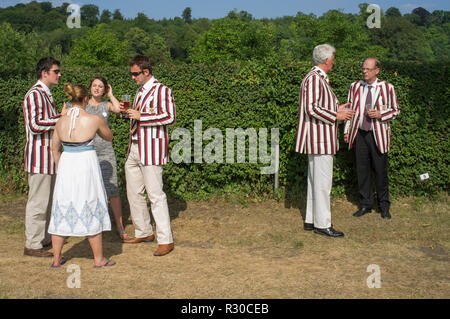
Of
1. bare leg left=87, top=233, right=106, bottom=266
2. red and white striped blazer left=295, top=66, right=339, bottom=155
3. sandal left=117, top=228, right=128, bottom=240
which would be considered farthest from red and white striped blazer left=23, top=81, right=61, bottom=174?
red and white striped blazer left=295, top=66, right=339, bottom=155

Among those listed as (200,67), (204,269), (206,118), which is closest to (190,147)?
(206,118)

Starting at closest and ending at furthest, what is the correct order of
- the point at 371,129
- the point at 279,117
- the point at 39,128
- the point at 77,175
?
1. the point at 77,175
2. the point at 39,128
3. the point at 371,129
4. the point at 279,117

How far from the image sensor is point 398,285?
4.34 m

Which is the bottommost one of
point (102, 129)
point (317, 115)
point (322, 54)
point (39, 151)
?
point (39, 151)

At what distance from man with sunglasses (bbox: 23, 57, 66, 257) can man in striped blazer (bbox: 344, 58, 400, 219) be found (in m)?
3.98

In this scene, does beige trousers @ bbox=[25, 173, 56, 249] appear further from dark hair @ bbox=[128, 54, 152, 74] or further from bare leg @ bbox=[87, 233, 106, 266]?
dark hair @ bbox=[128, 54, 152, 74]

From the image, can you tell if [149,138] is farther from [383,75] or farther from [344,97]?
[383,75]

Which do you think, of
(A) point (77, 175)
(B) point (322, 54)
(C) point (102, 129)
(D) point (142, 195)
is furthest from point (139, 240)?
(B) point (322, 54)

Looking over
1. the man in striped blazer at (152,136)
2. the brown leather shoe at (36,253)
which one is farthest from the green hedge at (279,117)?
the brown leather shoe at (36,253)

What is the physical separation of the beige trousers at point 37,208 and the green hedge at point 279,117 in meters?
2.51

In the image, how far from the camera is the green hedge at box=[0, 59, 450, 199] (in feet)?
23.3

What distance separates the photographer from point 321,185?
5832 mm

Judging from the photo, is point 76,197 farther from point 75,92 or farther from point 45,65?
point 45,65

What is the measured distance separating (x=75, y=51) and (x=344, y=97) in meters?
45.2
